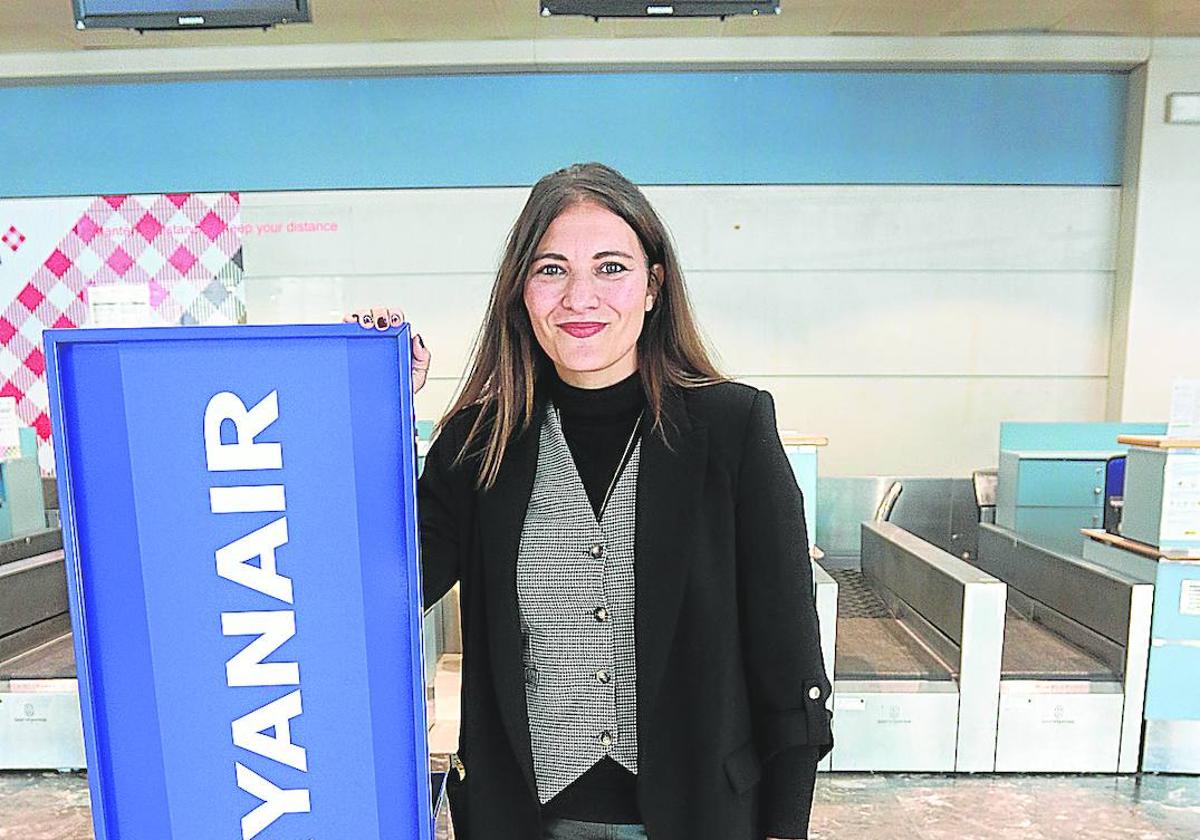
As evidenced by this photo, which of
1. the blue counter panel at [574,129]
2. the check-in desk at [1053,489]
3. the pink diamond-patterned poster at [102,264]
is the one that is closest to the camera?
the check-in desk at [1053,489]

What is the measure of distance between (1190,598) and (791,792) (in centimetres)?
238

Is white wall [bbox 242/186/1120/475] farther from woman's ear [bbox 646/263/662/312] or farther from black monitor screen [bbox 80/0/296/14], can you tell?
woman's ear [bbox 646/263/662/312]

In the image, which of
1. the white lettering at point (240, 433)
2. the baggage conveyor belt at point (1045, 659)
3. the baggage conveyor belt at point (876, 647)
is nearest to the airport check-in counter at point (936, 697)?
the baggage conveyor belt at point (876, 647)

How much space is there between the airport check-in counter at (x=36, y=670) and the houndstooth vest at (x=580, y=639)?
2.18 meters

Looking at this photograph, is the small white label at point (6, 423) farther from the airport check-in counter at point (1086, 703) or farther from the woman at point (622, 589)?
the airport check-in counter at point (1086, 703)

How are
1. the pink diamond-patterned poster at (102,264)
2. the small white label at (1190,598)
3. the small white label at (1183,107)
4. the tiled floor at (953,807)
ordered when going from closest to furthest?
the tiled floor at (953,807) < the small white label at (1190,598) < the small white label at (1183,107) < the pink diamond-patterned poster at (102,264)

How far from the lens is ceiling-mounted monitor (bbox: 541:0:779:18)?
2592 mm

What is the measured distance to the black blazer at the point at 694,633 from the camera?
0.93 meters

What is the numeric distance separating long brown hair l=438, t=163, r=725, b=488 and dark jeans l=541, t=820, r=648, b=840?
42 centimetres

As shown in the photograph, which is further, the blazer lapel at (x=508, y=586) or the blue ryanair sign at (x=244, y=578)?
the blazer lapel at (x=508, y=586)

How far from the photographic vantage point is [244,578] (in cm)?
82

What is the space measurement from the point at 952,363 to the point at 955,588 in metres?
2.33

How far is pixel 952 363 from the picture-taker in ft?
15.6

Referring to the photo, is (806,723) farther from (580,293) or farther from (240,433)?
(240,433)
